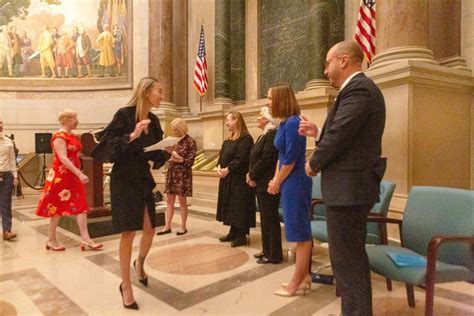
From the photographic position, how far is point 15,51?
1300 centimetres

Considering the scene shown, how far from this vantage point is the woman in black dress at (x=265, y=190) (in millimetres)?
3584

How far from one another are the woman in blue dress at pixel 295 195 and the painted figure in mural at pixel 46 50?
1309 cm

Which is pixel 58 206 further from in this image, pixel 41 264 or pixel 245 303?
pixel 245 303

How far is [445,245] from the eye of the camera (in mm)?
2387

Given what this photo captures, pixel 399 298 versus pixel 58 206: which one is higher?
pixel 58 206

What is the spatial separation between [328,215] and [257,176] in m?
1.67

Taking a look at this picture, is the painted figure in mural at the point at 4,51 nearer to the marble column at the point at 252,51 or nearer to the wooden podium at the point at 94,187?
the marble column at the point at 252,51

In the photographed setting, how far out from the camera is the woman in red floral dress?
400 cm

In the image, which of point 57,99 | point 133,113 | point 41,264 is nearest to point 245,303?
point 133,113

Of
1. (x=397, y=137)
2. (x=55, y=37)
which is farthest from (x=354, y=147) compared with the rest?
(x=55, y=37)

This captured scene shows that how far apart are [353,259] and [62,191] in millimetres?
3633

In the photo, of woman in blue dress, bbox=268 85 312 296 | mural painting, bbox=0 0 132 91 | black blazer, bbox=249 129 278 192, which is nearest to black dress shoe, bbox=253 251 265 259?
black blazer, bbox=249 129 278 192

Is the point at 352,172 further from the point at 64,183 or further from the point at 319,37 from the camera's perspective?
the point at 319,37

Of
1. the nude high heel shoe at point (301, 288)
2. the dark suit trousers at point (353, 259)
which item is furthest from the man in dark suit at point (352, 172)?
the nude high heel shoe at point (301, 288)
